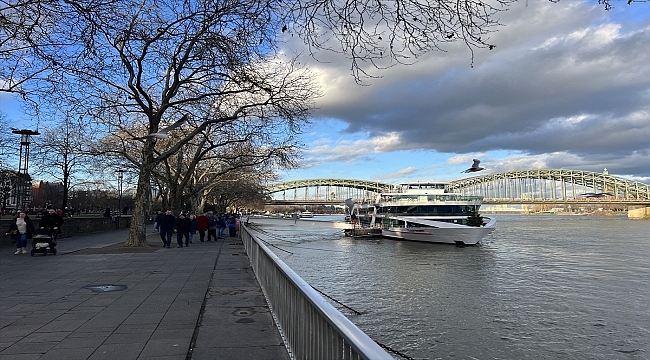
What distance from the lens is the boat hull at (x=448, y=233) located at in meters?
40.3

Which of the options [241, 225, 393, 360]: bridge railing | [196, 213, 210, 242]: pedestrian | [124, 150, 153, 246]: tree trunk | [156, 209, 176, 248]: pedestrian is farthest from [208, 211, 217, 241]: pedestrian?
[241, 225, 393, 360]: bridge railing

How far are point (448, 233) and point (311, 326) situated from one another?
39618 millimetres

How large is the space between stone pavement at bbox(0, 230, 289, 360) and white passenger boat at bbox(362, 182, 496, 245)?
3231cm

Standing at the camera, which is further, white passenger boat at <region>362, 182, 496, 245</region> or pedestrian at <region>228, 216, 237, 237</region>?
white passenger boat at <region>362, 182, 496, 245</region>

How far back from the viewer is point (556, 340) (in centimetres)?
1180

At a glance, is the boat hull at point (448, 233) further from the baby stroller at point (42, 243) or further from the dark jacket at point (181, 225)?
the baby stroller at point (42, 243)

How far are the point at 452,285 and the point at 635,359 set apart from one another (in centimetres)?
938

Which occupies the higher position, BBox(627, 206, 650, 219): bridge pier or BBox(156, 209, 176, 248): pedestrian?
BBox(627, 206, 650, 219): bridge pier

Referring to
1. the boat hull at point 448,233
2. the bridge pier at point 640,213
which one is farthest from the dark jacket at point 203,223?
the bridge pier at point 640,213

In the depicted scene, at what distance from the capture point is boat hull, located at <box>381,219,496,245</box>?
132ft

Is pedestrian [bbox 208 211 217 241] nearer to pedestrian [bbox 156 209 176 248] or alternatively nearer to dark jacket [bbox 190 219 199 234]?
dark jacket [bbox 190 219 199 234]

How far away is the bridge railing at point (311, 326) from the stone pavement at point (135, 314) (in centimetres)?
29

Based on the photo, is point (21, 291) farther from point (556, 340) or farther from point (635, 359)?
point (635, 359)

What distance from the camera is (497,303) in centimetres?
1595
